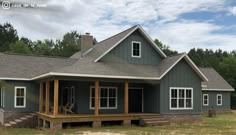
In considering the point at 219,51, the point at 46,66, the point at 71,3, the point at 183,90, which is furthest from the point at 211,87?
the point at 219,51

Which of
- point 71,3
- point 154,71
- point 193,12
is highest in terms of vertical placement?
point 193,12

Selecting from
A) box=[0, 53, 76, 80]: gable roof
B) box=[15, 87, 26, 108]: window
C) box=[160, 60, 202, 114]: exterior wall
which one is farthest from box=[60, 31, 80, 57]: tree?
box=[160, 60, 202, 114]: exterior wall

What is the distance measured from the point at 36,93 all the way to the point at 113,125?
19.6 ft

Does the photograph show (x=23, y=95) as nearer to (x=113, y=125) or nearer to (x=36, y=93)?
(x=36, y=93)

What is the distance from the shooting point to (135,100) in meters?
24.1

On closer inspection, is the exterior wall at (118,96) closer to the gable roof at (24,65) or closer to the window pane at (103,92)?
the window pane at (103,92)

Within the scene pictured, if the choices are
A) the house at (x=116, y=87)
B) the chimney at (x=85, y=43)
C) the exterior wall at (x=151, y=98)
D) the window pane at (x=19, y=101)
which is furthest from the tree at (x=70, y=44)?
the exterior wall at (x=151, y=98)

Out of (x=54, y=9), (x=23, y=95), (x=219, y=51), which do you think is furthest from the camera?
(x=219, y=51)

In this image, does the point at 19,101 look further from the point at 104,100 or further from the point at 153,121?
the point at 153,121

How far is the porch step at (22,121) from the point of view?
20484 mm

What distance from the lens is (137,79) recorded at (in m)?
20.9

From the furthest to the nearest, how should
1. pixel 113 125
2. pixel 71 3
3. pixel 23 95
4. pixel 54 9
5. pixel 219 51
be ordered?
pixel 219 51 < pixel 23 95 < pixel 113 125 < pixel 71 3 < pixel 54 9

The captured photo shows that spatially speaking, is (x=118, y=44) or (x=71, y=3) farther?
(x=118, y=44)

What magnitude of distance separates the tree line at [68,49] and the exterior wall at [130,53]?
2688cm
